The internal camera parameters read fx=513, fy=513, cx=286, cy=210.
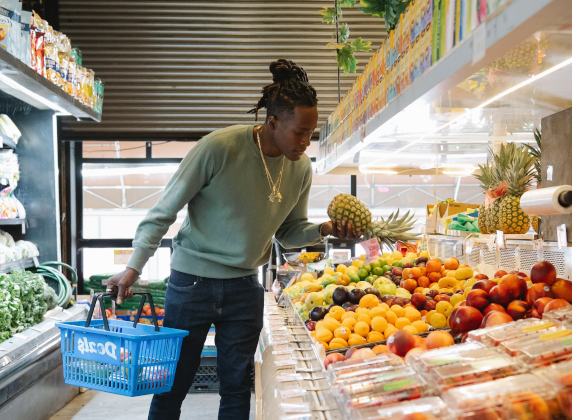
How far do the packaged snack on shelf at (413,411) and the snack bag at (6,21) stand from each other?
3.28 meters

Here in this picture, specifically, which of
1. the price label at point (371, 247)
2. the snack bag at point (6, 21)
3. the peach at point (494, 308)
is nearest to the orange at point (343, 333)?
the price label at point (371, 247)

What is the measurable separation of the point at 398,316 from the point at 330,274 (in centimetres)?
146

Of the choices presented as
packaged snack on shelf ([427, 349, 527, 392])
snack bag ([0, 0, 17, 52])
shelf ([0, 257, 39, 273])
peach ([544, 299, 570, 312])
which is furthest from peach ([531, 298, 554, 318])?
shelf ([0, 257, 39, 273])

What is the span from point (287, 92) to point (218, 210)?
1.95 ft

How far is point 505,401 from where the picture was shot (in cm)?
97

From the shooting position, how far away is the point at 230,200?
2234mm

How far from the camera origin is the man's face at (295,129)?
6.61ft

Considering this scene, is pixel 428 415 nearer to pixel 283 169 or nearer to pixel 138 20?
pixel 283 169

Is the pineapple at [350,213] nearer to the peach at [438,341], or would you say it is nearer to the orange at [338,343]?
the orange at [338,343]

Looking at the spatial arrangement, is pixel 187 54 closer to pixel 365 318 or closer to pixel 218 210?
pixel 218 210

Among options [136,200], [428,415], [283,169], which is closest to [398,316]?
[283,169]

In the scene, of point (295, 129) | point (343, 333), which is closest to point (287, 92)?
point (295, 129)

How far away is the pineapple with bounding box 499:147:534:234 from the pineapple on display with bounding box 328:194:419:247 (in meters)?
0.55

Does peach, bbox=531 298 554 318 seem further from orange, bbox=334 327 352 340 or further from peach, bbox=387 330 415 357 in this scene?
orange, bbox=334 327 352 340
